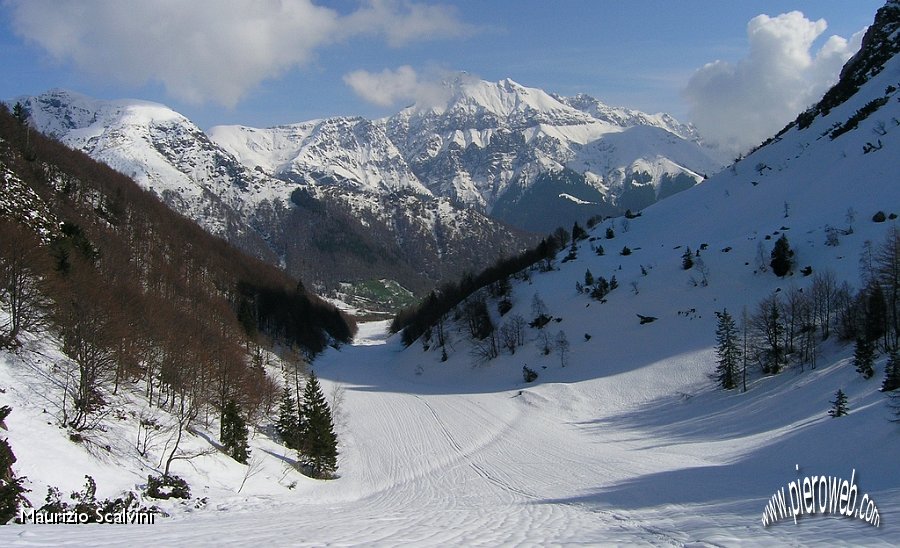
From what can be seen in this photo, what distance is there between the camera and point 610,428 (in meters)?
44.4

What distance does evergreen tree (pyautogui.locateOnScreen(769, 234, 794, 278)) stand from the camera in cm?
6191

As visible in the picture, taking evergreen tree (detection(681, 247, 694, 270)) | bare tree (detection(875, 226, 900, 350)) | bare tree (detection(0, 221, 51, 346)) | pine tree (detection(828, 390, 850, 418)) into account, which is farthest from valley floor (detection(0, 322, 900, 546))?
evergreen tree (detection(681, 247, 694, 270))

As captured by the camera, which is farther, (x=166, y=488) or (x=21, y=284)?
(x=21, y=284)

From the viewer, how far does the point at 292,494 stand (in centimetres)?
3100

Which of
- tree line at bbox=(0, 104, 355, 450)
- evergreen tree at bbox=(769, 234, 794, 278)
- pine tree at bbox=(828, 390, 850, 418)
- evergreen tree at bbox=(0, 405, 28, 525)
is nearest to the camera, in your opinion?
evergreen tree at bbox=(0, 405, 28, 525)

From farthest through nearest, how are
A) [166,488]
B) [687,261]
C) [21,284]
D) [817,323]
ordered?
[687,261] < [817,323] < [21,284] < [166,488]

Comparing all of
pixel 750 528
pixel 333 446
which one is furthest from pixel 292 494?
pixel 750 528

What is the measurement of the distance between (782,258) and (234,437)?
61950mm

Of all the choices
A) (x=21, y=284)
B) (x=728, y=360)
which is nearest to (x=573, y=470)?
(x=728, y=360)

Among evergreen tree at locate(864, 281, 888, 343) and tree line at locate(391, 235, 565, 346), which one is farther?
tree line at locate(391, 235, 565, 346)

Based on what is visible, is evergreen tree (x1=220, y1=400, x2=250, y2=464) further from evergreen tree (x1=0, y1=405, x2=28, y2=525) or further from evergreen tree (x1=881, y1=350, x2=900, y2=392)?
evergreen tree (x1=881, y1=350, x2=900, y2=392)

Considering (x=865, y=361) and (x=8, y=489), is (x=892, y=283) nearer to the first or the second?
(x=865, y=361)

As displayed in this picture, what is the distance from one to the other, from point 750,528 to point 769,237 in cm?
6600

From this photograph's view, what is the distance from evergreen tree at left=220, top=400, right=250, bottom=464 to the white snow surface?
68.7 inches
